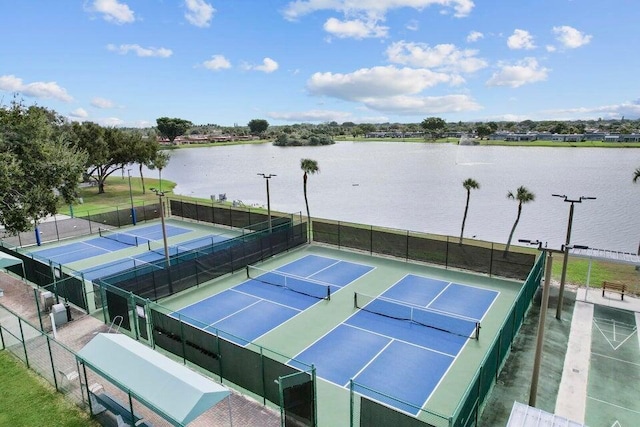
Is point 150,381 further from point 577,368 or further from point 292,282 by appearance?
point 577,368

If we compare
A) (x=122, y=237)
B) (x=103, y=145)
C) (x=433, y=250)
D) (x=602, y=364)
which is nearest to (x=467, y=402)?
(x=602, y=364)

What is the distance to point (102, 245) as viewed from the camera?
96.2 feet

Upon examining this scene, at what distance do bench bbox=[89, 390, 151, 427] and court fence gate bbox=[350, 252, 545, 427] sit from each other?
17.5 ft

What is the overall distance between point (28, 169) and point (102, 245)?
39.3 feet

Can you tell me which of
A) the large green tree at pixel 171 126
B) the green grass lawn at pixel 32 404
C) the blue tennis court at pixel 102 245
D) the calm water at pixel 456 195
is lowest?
the calm water at pixel 456 195

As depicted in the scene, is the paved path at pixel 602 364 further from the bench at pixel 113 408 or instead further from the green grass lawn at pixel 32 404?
the green grass lawn at pixel 32 404

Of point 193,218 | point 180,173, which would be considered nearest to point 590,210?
point 193,218

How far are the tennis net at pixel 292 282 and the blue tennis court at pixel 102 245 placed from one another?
11.3m

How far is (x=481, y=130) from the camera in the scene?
199250 millimetres

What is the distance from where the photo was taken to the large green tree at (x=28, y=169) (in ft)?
58.2

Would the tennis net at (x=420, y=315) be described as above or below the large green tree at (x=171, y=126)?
below

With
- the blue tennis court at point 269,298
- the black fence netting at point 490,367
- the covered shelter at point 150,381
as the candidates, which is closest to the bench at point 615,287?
the black fence netting at point 490,367

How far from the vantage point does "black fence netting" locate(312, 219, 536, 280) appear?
21592 millimetres

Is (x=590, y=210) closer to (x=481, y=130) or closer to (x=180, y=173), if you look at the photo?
(x=180, y=173)
